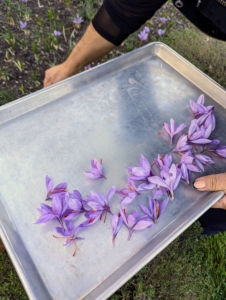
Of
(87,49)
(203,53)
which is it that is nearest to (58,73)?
(87,49)

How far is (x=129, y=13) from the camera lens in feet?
3.09

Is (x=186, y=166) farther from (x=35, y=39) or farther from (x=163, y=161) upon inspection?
(x=35, y=39)

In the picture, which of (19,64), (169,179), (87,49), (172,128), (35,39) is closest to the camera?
(169,179)

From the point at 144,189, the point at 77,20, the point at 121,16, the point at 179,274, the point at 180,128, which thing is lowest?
the point at 179,274

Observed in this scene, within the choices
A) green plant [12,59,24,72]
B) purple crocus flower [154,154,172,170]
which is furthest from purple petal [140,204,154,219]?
green plant [12,59,24,72]

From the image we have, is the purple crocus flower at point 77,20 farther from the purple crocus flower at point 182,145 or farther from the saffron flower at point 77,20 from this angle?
the purple crocus flower at point 182,145

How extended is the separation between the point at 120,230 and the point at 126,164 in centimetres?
18

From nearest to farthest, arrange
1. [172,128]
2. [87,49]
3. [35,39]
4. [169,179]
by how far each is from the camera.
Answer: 1. [169,179]
2. [172,128]
3. [87,49]
4. [35,39]

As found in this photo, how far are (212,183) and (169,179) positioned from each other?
11cm

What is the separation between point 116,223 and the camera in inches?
27.0

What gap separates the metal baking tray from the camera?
2.04 feet

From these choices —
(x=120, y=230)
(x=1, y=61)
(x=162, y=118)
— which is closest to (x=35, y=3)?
(x=1, y=61)

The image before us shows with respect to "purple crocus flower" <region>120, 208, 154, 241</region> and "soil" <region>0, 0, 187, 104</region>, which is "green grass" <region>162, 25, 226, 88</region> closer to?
"soil" <region>0, 0, 187, 104</region>

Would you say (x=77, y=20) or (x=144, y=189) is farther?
(x=77, y=20)
